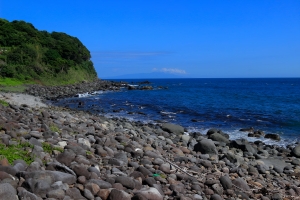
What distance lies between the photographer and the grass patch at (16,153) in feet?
18.0

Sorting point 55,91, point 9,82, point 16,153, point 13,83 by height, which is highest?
point 9,82

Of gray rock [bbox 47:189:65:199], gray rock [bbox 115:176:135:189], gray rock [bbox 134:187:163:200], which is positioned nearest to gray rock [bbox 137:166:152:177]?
gray rock [bbox 115:176:135:189]

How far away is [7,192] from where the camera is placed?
403cm

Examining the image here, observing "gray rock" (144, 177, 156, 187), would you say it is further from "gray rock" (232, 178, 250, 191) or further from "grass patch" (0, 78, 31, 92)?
"grass patch" (0, 78, 31, 92)

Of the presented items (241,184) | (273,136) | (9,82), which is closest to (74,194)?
(241,184)

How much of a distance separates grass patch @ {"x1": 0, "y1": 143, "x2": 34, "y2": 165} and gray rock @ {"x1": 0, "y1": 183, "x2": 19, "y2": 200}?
1256 millimetres

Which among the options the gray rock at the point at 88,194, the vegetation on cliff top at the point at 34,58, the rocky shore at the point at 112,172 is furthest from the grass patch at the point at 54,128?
the vegetation on cliff top at the point at 34,58

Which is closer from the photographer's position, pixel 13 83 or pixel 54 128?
pixel 54 128

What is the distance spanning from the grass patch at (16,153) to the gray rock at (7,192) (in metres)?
1.26

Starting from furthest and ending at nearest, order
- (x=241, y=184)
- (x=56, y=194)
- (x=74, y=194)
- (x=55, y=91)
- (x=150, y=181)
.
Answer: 1. (x=55, y=91)
2. (x=241, y=184)
3. (x=150, y=181)
4. (x=74, y=194)
5. (x=56, y=194)

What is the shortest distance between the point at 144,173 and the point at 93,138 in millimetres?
2846

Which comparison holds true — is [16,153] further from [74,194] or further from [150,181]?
[150,181]

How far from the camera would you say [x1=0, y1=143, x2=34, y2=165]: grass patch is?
5477mm

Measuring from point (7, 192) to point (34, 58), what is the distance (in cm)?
4988
